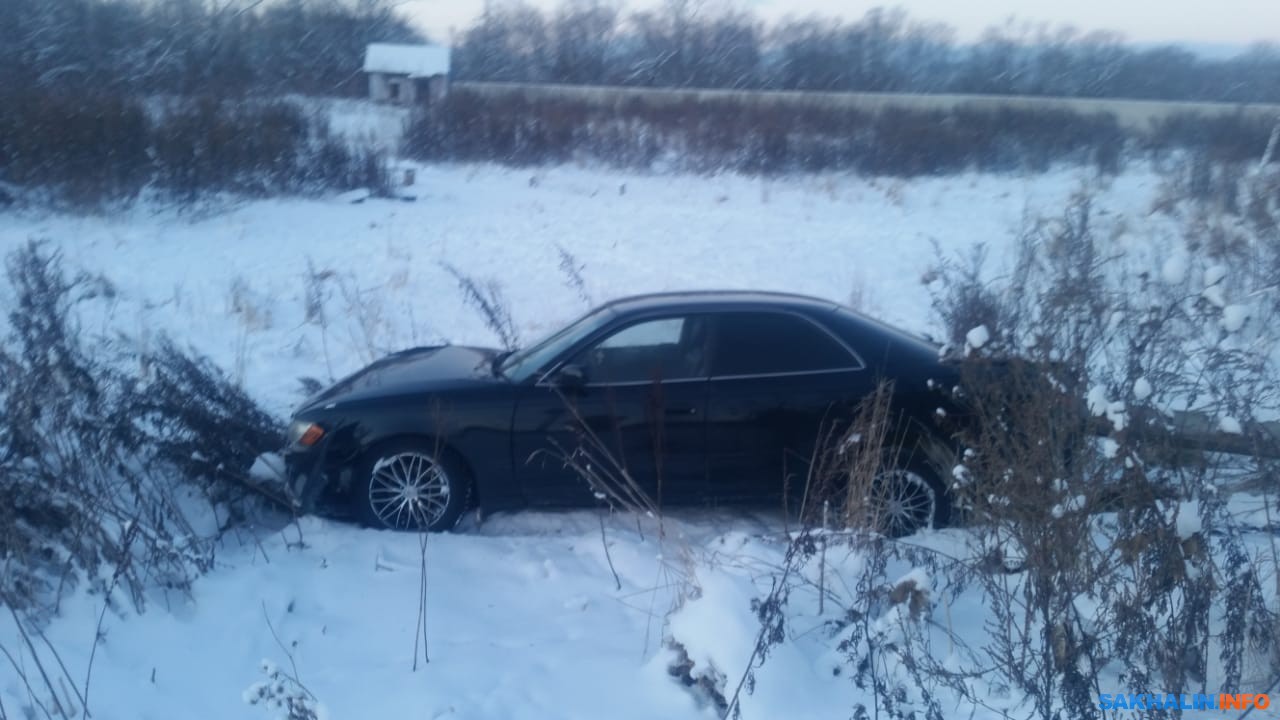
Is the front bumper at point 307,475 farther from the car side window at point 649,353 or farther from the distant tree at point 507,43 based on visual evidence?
the distant tree at point 507,43

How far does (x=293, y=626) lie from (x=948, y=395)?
3464 millimetres

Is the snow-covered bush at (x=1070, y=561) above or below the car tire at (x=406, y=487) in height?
above

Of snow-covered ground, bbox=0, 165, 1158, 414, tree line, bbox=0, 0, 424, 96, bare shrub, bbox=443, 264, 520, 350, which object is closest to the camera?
bare shrub, bbox=443, 264, 520, 350

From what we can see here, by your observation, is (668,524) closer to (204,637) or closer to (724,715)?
(724,715)

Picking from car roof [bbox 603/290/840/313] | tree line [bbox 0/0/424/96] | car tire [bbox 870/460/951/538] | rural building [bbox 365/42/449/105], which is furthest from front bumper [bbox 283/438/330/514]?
rural building [bbox 365/42/449/105]

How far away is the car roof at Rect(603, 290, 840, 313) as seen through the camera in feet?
18.7

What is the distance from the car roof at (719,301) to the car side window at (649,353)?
128 millimetres

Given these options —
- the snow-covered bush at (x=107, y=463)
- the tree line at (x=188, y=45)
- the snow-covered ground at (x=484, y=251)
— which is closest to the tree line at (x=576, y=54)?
the tree line at (x=188, y=45)

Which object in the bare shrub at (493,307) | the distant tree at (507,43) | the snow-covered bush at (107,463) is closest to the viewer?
the snow-covered bush at (107,463)

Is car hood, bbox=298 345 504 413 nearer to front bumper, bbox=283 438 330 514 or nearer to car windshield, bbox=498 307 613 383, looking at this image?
car windshield, bbox=498 307 613 383

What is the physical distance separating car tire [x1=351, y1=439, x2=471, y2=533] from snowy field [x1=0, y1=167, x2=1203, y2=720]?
168 millimetres

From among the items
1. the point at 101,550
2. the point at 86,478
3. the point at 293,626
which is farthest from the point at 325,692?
the point at 86,478

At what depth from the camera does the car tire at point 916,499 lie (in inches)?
211

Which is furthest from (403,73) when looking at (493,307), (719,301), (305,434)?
(719,301)
